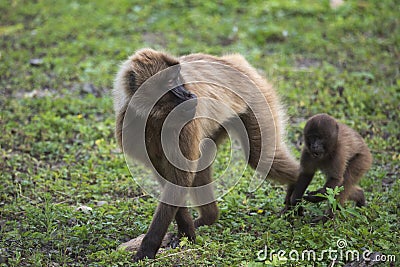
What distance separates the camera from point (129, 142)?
629 cm

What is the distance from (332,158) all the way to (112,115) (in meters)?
4.13

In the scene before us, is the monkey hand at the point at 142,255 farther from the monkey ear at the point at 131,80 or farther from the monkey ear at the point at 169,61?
the monkey ear at the point at 169,61

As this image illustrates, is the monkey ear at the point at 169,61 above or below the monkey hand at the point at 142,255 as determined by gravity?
above

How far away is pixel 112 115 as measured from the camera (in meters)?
9.77

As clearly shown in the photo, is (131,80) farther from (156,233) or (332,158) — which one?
(332,158)

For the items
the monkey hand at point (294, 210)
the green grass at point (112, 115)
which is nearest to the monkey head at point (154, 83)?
the green grass at point (112, 115)

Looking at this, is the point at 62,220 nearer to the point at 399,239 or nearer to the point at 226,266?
the point at 226,266

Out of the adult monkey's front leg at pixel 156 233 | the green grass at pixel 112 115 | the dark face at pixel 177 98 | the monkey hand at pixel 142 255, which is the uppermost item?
the dark face at pixel 177 98

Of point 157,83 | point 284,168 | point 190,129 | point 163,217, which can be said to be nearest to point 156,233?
point 163,217

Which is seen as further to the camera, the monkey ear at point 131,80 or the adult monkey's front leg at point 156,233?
the monkey ear at point 131,80

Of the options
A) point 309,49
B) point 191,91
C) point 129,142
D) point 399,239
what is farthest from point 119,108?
point 309,49

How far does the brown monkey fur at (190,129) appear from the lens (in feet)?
19.9

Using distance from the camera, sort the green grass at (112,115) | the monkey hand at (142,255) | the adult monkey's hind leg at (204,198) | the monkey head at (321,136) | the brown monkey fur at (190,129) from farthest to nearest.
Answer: the adult monkey's hind leg at (204,198), the monkey head at (321,136), the green grass at (112,115), the brown monkey fur at (190,129), the monkey hand at (142,255)

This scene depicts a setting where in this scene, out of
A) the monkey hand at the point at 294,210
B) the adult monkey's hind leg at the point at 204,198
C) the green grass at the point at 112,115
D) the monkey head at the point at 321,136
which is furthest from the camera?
the adult monkey's hind leg at the point at 204,198
